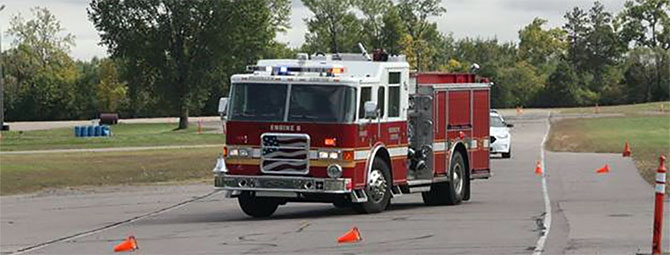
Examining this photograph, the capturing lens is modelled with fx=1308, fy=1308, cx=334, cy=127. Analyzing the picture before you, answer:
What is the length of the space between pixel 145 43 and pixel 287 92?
199 ft

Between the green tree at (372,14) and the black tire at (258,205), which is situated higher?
the green tree at (372,14)

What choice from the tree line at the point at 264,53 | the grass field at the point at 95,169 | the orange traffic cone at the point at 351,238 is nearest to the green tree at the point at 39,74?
the tree line at the point at 264,53

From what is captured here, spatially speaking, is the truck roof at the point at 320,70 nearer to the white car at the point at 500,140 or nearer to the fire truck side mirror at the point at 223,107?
the fire truck side mirror at the point at 223,107

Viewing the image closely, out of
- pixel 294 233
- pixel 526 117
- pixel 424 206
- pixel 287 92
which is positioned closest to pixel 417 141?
pixel 424 206

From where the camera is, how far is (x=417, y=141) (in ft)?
74.5

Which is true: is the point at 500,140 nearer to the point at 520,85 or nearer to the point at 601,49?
the point at 520,85

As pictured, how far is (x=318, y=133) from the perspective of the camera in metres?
20.0

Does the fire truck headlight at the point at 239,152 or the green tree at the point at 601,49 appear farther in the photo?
the green tree at the point at 601,49

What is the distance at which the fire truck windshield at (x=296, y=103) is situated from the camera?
20.1 meters

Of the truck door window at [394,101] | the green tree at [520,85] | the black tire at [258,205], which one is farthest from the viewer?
the green tree at [520,85]

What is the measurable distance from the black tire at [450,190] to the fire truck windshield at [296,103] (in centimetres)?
375

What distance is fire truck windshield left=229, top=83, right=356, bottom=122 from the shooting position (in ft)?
66.1

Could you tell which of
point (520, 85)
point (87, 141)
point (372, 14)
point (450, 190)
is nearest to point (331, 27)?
point (372, 14)

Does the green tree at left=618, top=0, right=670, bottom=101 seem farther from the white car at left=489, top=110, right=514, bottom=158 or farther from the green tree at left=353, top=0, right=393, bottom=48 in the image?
the white car at left=489, top=110, right=514, bottom=158
